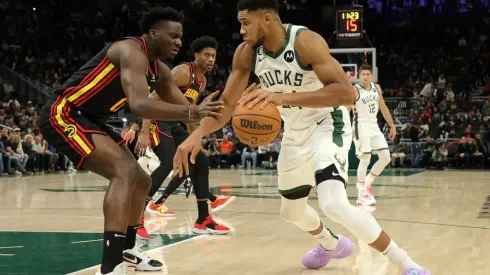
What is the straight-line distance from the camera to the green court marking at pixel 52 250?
5617 mm

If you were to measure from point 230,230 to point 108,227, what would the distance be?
121 inches

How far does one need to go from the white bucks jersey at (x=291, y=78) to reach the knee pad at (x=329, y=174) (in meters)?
0.39

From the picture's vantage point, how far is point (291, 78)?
203 inches

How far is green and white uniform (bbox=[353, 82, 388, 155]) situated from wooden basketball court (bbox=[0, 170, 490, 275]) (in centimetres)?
86

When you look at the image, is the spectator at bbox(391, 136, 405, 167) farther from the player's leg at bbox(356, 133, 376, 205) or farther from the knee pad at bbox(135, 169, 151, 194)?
the knee pad at bbox(135, 169, 151, 194)

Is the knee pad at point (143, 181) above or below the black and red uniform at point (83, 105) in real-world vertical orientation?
below

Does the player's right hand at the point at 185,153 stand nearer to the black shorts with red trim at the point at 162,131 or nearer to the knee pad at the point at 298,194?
the knee pad at the point at 298,194

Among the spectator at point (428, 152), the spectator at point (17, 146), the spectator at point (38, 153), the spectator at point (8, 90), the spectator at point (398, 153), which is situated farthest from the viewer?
the spectator at point (8, 90)

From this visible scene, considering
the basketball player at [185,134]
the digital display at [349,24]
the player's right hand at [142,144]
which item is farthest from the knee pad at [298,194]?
the digital display at [349,24]

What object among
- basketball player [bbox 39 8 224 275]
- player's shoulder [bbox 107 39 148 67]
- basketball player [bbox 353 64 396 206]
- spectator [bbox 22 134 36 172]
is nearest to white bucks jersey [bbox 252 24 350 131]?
basketball player [bbox 39 8 224 275]

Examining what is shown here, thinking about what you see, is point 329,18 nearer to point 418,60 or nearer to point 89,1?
point 418,60

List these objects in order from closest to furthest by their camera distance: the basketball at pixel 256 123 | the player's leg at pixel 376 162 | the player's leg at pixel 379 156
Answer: the basketball at pixel 256 123 → the player's leg at pixel 376 162 → the player's leg at pixel 379 156

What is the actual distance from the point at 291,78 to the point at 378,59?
25.2 meters

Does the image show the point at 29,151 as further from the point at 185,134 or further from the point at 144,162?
the point at 185,134
